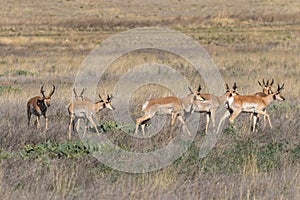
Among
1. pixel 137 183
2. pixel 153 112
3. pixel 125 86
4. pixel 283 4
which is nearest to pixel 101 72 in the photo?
pixel 125 86

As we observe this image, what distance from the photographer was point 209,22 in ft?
187

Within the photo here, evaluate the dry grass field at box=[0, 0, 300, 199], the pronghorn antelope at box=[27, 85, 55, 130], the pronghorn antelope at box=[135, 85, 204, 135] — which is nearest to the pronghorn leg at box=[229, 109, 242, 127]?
the dry grass field at box=[0, 0, 300, 199]

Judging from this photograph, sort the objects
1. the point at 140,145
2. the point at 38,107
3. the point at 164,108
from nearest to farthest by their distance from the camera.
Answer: the point at 140,145 < the point at 38,107 < the point at 164,108

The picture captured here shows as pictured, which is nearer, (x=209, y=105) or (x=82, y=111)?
(x=82, y=111)

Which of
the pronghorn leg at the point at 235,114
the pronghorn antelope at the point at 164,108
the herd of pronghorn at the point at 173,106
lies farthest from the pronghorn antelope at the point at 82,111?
the pronghorn leg at the point at 235,114

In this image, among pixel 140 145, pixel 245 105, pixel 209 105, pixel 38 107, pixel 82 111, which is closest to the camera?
pixel 140 145

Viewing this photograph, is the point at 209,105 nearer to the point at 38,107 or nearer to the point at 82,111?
the point at 82,111

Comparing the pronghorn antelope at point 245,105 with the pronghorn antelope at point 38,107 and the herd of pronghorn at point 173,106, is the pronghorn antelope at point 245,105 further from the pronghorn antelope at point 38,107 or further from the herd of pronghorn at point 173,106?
the pronghorn antelope at point 38,107

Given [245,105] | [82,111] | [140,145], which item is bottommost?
[140,145]

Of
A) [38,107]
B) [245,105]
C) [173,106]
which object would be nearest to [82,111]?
[38,107]

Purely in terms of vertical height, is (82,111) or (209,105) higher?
(209,105)

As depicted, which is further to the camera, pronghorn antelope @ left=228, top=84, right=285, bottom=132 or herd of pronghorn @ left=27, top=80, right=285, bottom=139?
pronghorn antelope @ left=228, top=84, right=285, bottom=132

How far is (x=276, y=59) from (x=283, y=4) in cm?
4899

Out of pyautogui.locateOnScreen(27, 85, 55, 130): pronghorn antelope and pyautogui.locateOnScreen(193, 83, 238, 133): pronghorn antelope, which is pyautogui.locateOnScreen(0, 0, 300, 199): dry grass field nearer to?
pyautogui.locateOnScreen(27, 85, 55, 130): pronghorn antelope
